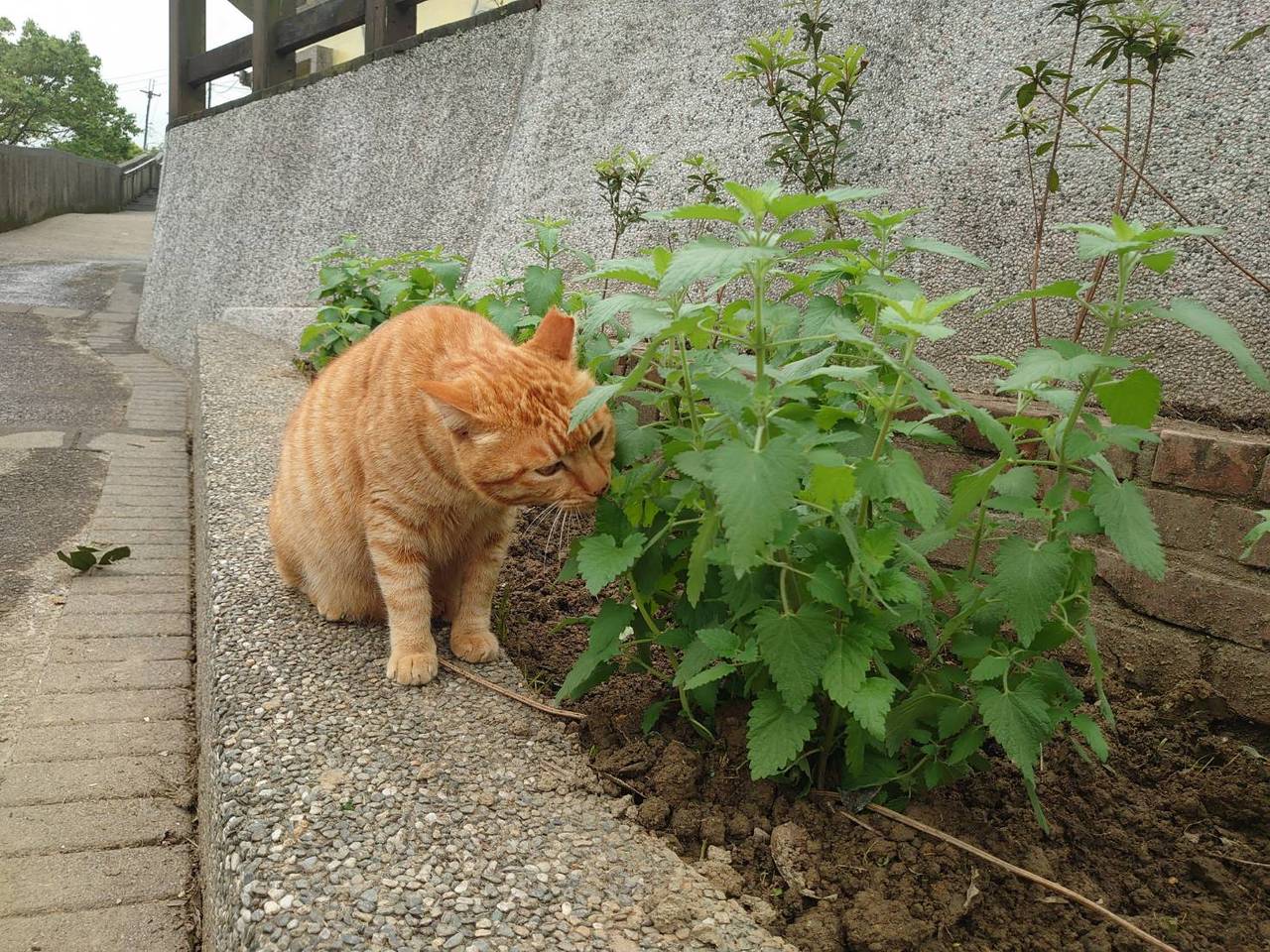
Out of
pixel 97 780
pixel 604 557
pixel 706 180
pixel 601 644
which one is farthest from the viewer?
pixel 706 180

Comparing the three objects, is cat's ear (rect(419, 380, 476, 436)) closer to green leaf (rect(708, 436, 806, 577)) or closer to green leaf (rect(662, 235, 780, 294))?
green leaf (rect(662, 235, 780, 294))

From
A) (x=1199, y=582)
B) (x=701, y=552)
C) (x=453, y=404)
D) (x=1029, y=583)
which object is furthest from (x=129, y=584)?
(x=1199, y=582)

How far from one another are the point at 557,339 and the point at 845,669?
1136 mm

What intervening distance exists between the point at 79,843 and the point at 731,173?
10.8 ft

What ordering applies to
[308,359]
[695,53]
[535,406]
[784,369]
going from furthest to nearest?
[308,359] → [695,53] → [535,406] → [784,369]

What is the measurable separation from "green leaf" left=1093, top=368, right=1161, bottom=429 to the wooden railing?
195 inches

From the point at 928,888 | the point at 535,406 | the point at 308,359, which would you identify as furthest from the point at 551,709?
the point at 308,359

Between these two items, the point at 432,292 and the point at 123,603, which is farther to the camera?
the point at 432,292

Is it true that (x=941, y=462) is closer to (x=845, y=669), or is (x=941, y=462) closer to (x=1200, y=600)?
(x=1200, y=600)

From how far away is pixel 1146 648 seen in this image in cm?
222

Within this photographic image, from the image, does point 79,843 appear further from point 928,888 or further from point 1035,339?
point 1035,339

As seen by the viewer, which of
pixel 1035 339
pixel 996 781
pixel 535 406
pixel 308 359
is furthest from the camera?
pixel 308 359

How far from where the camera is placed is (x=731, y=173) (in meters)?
3.94

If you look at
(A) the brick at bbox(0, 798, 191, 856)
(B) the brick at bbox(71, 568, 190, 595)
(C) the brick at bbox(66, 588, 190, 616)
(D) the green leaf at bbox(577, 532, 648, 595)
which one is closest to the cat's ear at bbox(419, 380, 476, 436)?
(D) the green leaf at bbox(577, 532, 648, 595)
